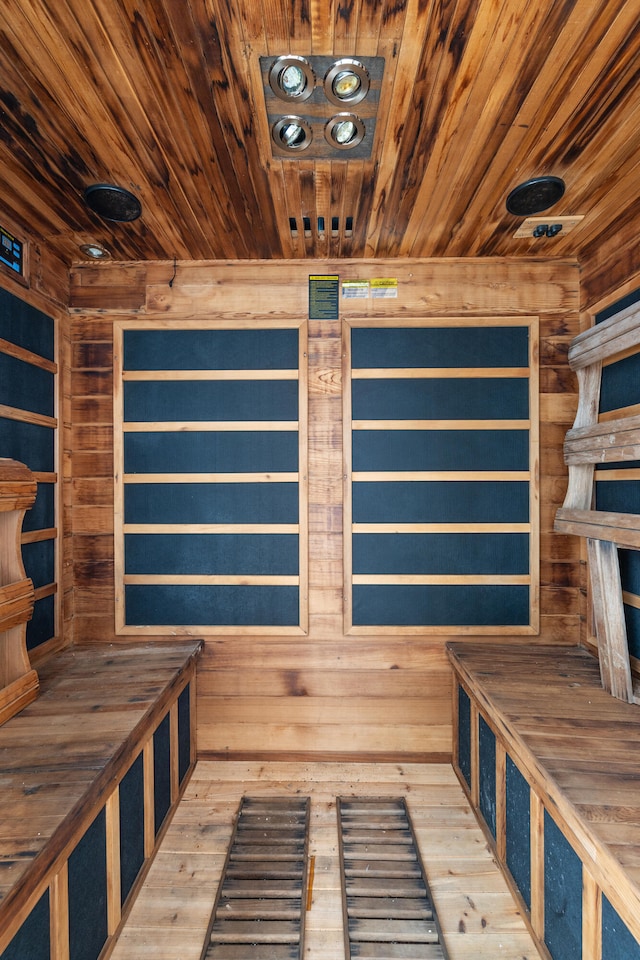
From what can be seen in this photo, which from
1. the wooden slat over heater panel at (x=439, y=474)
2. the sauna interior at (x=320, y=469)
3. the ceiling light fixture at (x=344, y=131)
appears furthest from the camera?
the wooden slat over heater panel at (x=439, y=474)

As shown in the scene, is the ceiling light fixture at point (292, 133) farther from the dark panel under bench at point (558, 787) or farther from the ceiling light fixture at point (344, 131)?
the dark panel under bench at point (558, 787)

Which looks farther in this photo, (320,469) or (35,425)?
(320,469)

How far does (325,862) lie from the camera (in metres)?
1.94

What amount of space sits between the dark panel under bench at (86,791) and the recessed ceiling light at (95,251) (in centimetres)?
204

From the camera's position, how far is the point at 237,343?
262cm

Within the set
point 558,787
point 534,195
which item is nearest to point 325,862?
point 558,787

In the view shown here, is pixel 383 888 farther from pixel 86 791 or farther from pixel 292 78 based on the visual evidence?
pixel 292 78

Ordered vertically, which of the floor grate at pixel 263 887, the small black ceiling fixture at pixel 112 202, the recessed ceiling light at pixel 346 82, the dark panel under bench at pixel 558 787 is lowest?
the floor grate at pixel 263 887

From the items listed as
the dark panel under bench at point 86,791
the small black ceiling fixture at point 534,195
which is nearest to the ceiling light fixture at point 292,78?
the small black ceiling fixture at point 534,195

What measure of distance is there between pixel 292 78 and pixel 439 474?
1.78 metres

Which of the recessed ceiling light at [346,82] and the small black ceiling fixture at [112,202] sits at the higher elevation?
the recessed ceiling light at [346,82]

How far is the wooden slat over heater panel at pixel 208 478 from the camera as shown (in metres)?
2.61

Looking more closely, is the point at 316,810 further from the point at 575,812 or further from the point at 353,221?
the point at 353,221

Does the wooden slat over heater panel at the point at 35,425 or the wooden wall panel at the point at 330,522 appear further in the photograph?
the wooden wall panel at the point at 330,522
